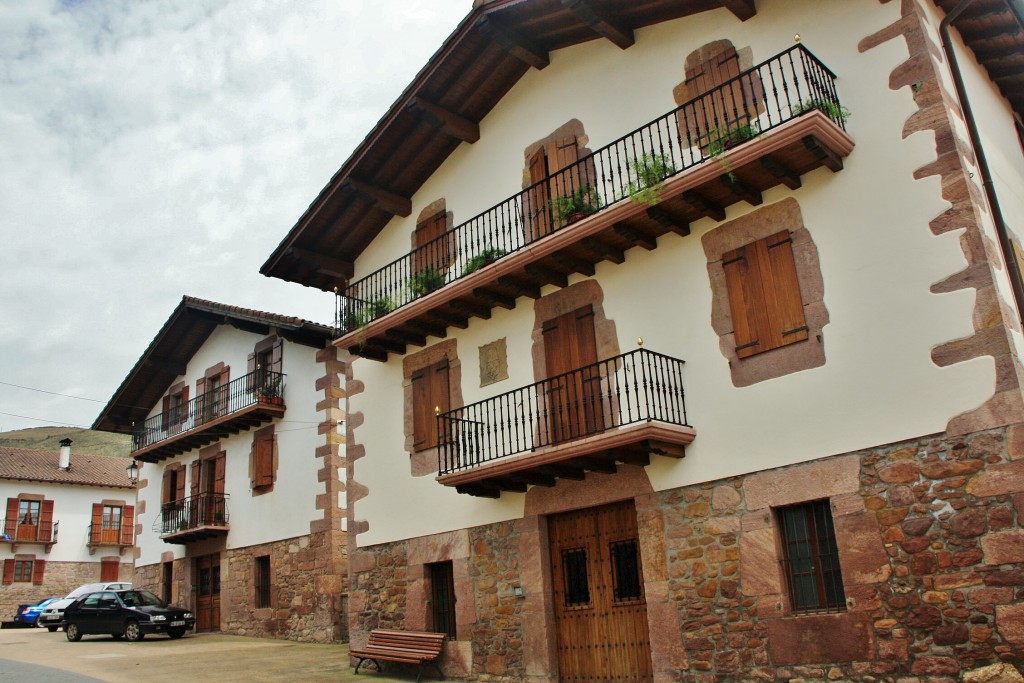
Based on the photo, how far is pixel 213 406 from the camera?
2422 cm

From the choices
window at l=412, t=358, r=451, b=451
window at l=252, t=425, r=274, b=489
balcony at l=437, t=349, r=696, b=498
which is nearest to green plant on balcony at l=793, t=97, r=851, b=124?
balcony at l=437, t=349, r=696, b=498

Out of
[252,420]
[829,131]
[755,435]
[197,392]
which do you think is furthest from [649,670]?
[197,392]

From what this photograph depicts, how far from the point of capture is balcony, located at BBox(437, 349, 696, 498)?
1104 cm

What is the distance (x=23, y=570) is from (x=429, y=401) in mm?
29382

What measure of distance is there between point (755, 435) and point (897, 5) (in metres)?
5.23

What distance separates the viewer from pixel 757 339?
10672 mm

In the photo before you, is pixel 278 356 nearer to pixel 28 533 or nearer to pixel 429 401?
pixel 429 401

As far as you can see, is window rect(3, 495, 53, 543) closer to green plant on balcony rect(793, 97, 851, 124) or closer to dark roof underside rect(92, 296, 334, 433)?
dark roof underside rect(92, 296, 334, 433)

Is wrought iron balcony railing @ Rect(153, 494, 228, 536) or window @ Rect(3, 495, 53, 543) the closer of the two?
wrought iron balcony railing @ Rect(153, 494, 228, 536)

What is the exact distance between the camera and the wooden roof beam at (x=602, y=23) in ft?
41.4

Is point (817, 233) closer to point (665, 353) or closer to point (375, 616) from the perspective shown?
point (665, 353)

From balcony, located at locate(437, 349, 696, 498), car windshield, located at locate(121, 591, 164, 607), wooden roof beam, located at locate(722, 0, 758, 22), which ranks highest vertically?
wooden roof beam, located at locate(722, 0, 758, 22)

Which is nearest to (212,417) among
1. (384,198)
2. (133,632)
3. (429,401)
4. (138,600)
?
(138,600)

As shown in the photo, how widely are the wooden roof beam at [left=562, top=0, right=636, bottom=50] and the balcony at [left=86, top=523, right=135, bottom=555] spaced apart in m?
34.3
